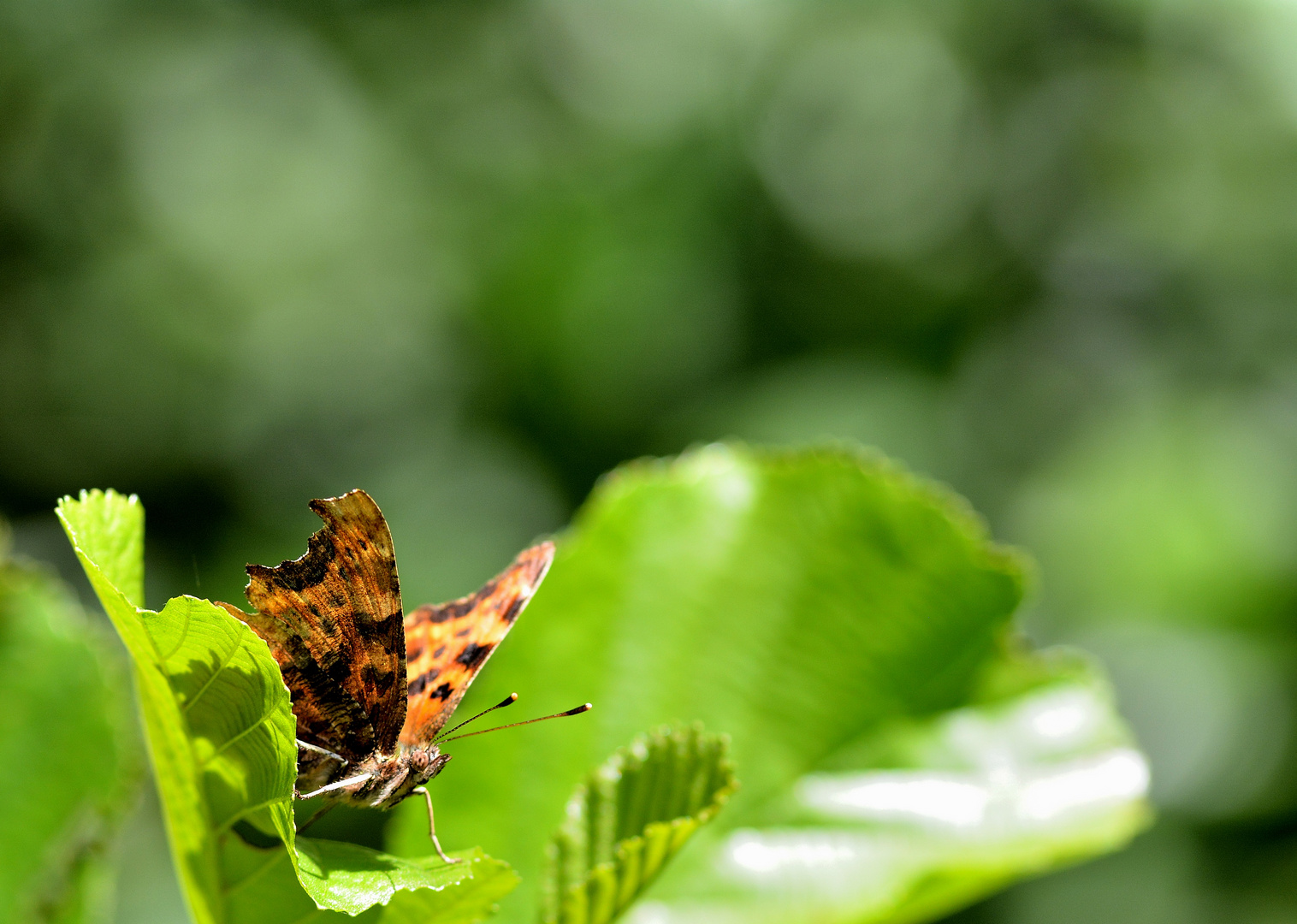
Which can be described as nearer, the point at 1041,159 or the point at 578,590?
the point at 578,590

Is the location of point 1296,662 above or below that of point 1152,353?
below

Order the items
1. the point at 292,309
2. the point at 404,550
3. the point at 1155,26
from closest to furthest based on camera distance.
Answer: the point at 404,550 → the point at 1155,26 → the point at 292,309

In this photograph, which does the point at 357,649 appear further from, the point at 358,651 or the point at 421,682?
the point at 421,682

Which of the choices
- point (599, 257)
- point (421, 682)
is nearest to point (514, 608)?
point (421, 682)

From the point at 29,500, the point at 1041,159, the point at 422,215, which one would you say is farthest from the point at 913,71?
the point at 29,500

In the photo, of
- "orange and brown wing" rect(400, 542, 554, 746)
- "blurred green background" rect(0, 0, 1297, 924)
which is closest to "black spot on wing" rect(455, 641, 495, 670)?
"orange and brown wing" rect(400, 542, 554, 746)

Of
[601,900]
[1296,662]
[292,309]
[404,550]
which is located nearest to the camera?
[601,900]

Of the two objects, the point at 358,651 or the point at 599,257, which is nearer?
the point at 358,651

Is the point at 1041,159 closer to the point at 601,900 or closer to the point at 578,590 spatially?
the point at 578,590
